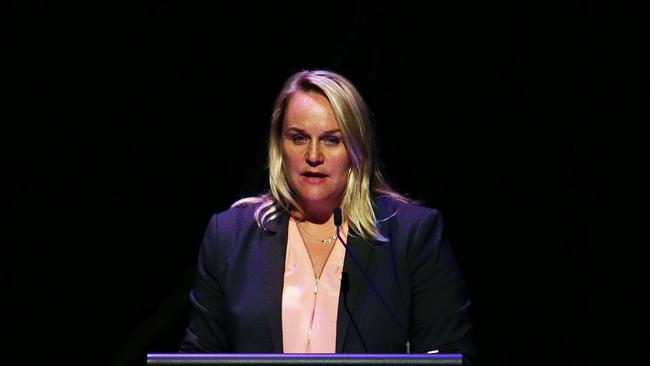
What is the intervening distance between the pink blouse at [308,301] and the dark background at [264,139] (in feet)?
3.67

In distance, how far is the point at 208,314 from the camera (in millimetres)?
2914

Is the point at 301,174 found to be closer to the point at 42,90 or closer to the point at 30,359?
the point at 42,90

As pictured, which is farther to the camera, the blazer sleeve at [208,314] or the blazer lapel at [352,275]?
the blazer sleeve at [208,314]

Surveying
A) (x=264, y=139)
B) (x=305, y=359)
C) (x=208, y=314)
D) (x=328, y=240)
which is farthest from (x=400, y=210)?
(x=264, y=139)

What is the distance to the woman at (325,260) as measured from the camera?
279cm

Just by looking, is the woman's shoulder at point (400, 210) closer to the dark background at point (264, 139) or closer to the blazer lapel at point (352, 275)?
the blazer lapel at point (352, 275)

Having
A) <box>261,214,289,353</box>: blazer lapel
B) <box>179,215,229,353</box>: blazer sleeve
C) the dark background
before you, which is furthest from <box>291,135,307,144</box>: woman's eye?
the dark background

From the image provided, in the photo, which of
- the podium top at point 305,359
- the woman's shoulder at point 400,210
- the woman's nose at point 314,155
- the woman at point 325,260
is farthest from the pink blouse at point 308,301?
the podium top at point 305,359

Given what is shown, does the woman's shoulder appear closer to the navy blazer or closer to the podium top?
the navy blazer

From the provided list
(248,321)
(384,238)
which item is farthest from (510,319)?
(248,321)

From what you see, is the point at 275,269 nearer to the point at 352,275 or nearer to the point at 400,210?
the point at 352,275

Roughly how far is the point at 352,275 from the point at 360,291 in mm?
56

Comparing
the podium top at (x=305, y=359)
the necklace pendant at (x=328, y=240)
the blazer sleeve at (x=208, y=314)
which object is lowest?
the blazer sleeve at (x=208, y=314)

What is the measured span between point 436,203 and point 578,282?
624 mm
